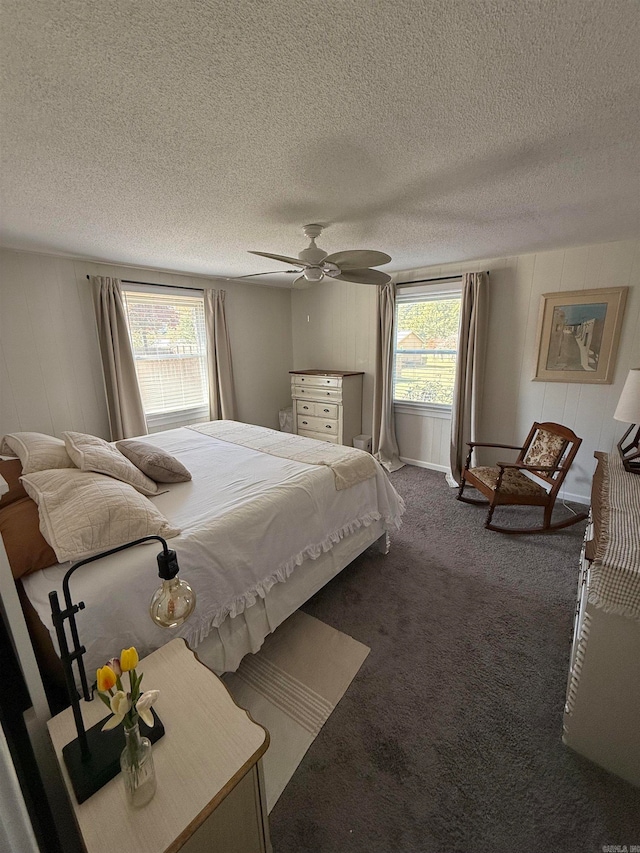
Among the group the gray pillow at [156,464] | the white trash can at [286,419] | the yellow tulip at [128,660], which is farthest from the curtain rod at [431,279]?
the yellow tulip at [128,660]

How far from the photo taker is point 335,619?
2.01 m

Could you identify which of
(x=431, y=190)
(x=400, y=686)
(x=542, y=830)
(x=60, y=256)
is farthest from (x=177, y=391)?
(x=542, y=830)

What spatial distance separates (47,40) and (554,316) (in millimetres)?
3680

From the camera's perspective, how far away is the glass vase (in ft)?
2.39

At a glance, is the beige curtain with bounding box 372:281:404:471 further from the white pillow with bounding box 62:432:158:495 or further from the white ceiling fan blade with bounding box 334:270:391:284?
the white pillow with bounding box 62:432:158:495

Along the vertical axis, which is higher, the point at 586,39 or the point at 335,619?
the point at 586,39

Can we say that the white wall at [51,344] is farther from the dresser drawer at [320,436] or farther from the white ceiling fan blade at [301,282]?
the dresser drawer at [320,436]

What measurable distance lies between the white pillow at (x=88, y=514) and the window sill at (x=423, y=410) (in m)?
3.36

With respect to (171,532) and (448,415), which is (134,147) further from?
(448,415)

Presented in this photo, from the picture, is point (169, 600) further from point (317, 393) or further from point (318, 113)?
point (317, 393)

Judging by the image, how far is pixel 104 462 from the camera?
179 centimetres

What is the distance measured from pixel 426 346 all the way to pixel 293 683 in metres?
3.57

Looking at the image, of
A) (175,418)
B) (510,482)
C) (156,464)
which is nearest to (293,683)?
(156,464)

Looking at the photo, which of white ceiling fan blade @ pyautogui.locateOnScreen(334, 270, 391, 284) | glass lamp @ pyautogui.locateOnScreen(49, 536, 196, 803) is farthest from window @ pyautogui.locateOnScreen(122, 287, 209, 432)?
glass lamp @ pyautogui.locateOnScreen(49, 536, 196, 803)
